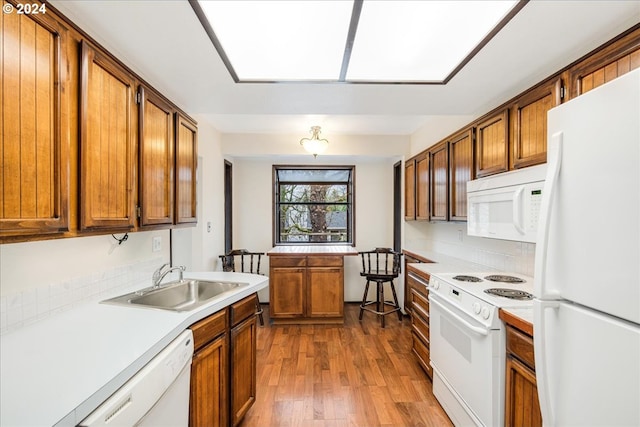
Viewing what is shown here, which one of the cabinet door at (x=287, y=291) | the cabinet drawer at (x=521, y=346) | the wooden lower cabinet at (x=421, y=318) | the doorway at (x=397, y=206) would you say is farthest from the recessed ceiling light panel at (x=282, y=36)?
the doorway at (x=397, y=206)

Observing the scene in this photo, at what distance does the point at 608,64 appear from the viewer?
1.26 metres

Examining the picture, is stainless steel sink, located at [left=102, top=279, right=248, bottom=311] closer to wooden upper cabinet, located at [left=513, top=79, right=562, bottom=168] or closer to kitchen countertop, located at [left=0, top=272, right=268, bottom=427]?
kitchen countertop, located at [left=0, top=272, right=268, bottom=427]

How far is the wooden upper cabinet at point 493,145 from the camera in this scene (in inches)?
76.9

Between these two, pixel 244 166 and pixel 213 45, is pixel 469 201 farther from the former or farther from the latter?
pixel 244 166

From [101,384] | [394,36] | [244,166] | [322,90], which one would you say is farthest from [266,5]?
[244,166]

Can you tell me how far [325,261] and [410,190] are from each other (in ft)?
4.83

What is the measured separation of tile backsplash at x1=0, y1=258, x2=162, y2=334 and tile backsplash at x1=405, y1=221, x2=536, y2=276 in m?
2.84

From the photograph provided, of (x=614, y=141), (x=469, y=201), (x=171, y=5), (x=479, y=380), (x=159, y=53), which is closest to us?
(x=614, y=141)

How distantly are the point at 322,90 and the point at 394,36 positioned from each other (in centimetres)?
63

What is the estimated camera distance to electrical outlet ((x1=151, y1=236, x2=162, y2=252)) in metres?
2.24

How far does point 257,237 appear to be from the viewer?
457 centimetres

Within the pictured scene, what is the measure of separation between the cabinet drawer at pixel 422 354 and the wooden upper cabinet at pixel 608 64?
2146 millimetres

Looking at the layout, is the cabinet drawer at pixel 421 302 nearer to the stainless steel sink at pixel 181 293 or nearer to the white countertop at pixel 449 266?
the white countertop at pixel 449 266

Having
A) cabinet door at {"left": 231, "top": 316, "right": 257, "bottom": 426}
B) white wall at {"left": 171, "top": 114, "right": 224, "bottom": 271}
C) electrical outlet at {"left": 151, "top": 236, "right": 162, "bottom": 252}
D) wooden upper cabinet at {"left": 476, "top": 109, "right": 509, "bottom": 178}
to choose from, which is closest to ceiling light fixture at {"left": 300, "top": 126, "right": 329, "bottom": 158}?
white wall at {"left": 171, "top": 114, "right": 224, "bottom": 271}
